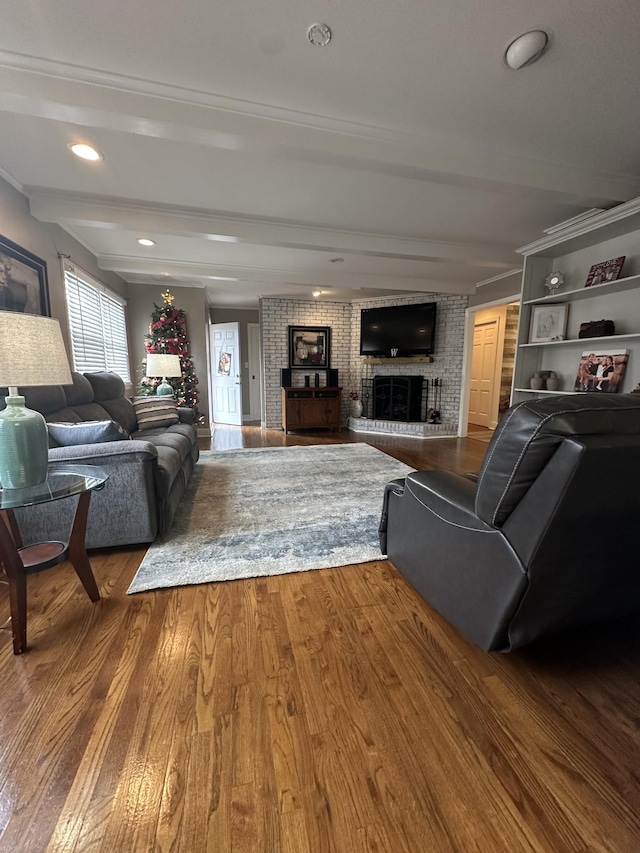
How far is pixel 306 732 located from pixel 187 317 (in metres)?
5.60

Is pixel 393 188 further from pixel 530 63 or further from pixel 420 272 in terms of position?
pixel 420 272

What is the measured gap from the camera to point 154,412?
3.66 meters

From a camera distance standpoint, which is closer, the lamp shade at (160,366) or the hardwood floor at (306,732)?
the hardwood floor at (306,732)

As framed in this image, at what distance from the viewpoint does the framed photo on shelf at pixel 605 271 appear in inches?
120

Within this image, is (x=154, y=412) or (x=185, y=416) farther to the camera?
(x=185, y=416)

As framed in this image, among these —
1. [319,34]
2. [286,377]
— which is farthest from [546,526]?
[286,377]

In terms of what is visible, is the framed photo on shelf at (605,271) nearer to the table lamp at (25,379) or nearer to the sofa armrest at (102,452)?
the sofa armrest at (102,452)

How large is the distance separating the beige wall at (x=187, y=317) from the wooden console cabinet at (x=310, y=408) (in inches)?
56.2

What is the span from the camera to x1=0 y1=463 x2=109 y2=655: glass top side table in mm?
1339

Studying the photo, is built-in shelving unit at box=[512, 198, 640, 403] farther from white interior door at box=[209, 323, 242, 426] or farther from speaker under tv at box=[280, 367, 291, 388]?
white interior door at box=[209, 323, 242, 426]

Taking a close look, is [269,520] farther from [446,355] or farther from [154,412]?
[446,355]

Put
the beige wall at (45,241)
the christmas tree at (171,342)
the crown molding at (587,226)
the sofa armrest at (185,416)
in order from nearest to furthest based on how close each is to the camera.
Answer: the beige wall at (45,241), the crown molding at (587,226), the sofa armrest at (185,416), the christmas tree at (171,342)

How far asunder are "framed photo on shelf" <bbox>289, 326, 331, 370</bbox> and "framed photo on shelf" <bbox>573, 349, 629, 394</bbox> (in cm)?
413

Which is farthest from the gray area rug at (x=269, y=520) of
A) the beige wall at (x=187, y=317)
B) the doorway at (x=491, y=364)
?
the doorway at (x=491, y=364)
